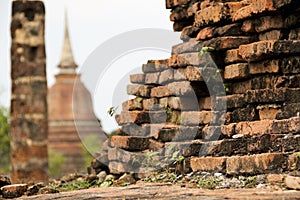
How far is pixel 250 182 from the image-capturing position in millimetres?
8414

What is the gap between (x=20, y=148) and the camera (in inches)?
669

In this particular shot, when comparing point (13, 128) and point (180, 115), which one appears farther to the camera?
point (13, 128)

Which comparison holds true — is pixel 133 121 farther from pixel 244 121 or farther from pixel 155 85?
pixel 244 121

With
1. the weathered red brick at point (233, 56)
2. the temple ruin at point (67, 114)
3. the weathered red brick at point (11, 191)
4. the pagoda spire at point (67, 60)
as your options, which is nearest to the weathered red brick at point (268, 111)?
the weathered red brick at point (233, 56)

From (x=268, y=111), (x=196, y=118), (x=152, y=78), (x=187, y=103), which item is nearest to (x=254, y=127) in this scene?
(x=268, y=111)

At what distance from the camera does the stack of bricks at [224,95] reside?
8859mm

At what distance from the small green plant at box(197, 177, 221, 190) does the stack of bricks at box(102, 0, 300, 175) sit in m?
0.13

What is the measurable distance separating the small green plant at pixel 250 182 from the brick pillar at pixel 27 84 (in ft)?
29.3

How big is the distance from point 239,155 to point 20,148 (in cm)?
869

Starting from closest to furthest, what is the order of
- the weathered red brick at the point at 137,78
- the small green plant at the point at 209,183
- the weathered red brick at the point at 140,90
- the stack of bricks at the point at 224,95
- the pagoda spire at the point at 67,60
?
1. the small green plant at the point at 209,183
2. the stack of bricks at the point at 224,95
3. the weathered red brick at the point at 140,90
4. the weathered red brick at the point at 137,78
5. the pagoda spire at the point at 67,60

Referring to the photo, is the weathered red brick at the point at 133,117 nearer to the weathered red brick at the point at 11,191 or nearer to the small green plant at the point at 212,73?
the small green plant at the point at 212,73

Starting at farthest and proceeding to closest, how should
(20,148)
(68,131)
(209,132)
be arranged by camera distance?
(68,131) → (20,148) → (209,132)

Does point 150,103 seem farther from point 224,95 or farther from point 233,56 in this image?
point 233,56

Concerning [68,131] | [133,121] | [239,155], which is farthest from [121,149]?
[68,131]
